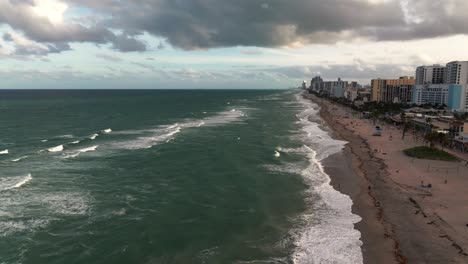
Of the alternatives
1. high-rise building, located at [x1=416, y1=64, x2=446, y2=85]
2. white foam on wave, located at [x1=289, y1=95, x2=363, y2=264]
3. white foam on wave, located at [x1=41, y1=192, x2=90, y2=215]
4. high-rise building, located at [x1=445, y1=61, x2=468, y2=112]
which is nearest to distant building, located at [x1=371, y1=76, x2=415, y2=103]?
high-rise building, located at [x1=416, y1=64, x2=446, y2=85]


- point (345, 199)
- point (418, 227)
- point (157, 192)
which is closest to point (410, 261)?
point (418, 227)

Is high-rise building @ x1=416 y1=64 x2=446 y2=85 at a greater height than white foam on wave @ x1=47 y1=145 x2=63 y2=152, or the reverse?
high-rise building @ x1=416 y1=64 x2=446 y2=85

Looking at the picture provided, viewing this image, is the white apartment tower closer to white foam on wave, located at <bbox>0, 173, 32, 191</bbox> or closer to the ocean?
the ocean

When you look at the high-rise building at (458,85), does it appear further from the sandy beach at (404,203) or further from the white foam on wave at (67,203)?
the white foam on wave at (67,203)

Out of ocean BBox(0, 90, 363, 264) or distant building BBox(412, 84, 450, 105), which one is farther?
distant building BBox(412, 84, 450, 105)

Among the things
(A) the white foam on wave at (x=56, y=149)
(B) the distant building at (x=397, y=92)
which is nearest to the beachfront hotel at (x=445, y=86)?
(B) the distant building at (x=397, y=92)

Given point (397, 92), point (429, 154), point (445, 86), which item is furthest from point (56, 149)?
point (397, 92)

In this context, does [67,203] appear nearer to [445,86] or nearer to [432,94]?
[445,86]

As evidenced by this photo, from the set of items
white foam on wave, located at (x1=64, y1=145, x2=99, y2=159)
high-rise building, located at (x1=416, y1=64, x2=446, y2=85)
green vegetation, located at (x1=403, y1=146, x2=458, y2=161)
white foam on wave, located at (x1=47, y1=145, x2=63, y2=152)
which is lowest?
green vegetation, located at (x1=403, y1=146, x2=458, y2=161)
